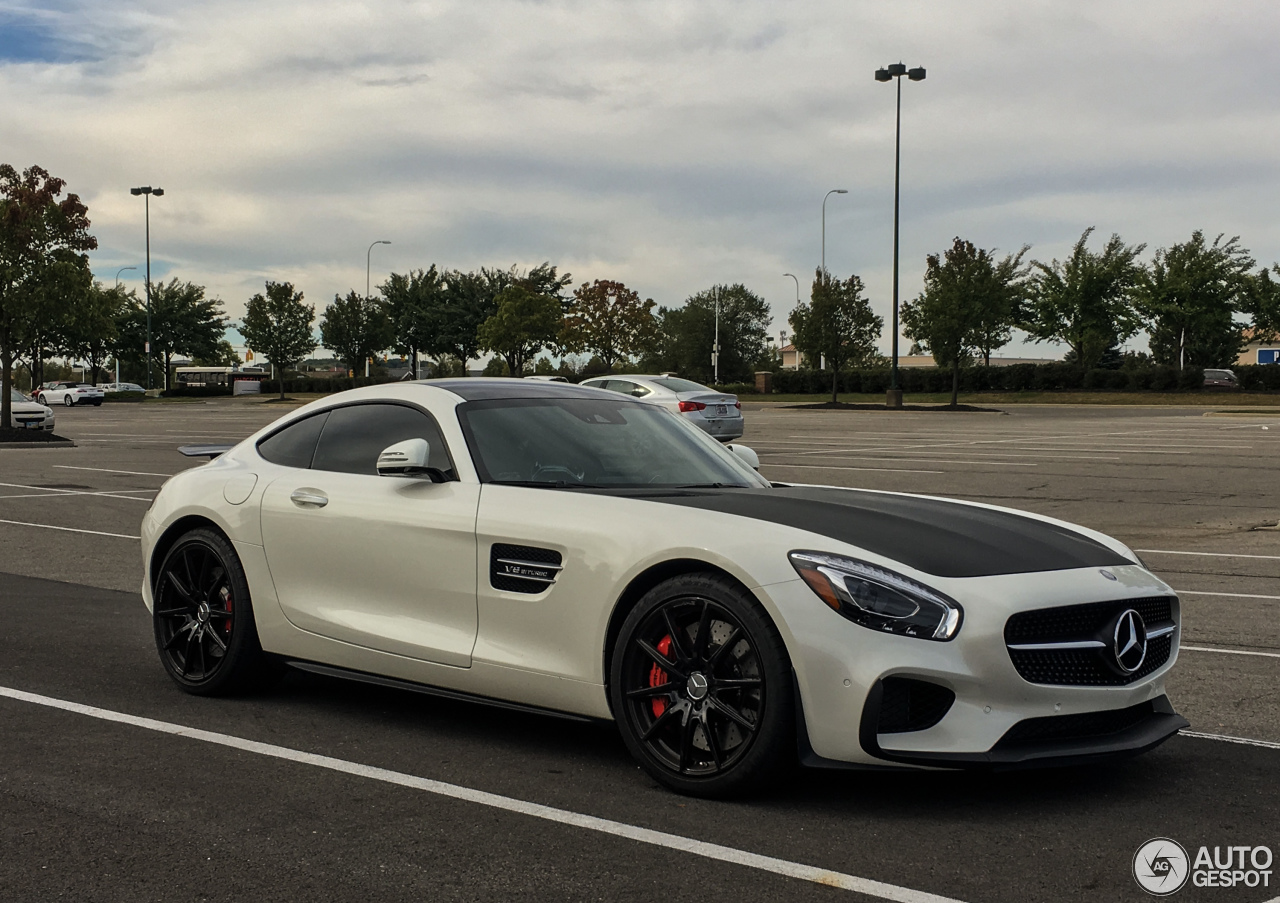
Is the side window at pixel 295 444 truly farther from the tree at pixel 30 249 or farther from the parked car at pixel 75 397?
the parked car at pixel 75 397

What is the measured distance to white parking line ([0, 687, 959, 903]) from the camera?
3582 mm

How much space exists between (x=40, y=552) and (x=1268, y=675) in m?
9.54

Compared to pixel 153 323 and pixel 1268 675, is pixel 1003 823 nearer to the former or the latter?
pixel 1268 675

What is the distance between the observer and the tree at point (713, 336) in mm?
112562

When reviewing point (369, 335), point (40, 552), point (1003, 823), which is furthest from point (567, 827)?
point (369, 335)

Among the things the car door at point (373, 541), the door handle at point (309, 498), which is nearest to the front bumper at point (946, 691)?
the car door at point (373, 541)

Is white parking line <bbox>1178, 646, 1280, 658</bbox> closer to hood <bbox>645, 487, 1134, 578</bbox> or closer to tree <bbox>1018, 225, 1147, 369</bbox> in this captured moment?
hood <bbox>645, 487, 1134, 578</bbox>

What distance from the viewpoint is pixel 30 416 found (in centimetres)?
3241

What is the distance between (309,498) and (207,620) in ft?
2.75

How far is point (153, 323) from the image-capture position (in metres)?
89.2

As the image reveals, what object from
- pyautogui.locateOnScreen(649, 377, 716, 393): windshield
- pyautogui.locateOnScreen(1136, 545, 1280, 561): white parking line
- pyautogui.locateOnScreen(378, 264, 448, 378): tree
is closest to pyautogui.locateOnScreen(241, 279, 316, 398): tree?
pyautogui.locateOnScreen(378, 264, 448, 378): tree

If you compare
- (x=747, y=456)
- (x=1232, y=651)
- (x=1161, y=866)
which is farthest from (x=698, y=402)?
(x=1161, y=866)

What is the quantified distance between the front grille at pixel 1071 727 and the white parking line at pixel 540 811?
2.40 feet

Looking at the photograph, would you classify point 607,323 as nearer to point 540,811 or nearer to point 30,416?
point 30,416
